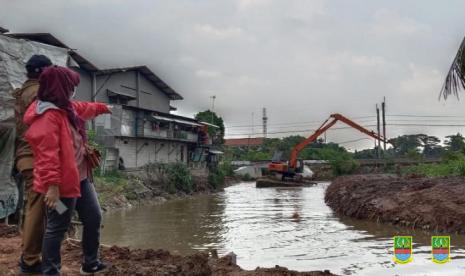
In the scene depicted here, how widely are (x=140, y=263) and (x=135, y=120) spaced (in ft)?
81.9

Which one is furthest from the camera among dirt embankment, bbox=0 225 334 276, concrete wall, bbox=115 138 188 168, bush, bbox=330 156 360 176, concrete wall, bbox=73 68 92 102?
bush, bbox=330 156 360 176

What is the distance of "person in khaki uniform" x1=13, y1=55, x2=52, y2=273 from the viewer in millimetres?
3232

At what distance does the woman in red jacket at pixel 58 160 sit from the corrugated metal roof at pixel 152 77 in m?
25.8

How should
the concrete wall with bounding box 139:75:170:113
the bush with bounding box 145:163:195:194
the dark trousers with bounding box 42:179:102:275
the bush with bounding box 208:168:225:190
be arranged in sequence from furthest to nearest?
1. the concrete wall with bounding box 139:75:170:113
2. the bush with bounding box 208:168:225:190
3. the bush with bounding box 145:163:195:194
4. the dark trousers with bounding box 42:179:102:275

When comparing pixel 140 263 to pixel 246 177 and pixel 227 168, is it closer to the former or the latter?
pixel 227 168

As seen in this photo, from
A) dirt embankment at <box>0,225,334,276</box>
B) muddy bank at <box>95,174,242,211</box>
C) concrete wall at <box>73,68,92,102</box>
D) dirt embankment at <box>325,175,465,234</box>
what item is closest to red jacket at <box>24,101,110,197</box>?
dirt embankment at <box>0,225,334,276</box>

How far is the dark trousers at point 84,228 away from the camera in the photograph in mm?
→ 2996

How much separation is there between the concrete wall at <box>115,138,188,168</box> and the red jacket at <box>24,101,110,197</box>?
24411 millimetres

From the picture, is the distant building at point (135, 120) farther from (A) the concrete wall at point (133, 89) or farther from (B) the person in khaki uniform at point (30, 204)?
(B) the person in khaki uniform at point (30, 204)

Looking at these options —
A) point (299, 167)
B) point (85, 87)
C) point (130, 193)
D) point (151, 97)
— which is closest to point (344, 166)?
point (299, 167)

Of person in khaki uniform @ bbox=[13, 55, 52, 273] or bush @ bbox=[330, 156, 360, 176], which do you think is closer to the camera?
person in khaki uniform @ bbox=[13, 55, 52, 273]

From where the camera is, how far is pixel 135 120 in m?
28.4

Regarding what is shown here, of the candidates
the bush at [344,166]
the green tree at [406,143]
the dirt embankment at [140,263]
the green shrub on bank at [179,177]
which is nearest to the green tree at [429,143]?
the green tree at [406,143]

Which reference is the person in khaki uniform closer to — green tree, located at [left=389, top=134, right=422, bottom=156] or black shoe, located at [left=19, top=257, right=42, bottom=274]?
black shoe, located at [left=19, top=257, right=42, bottom=274]
